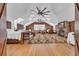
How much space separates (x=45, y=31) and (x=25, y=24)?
0.28 meters

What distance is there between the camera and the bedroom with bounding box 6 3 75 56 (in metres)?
2.01

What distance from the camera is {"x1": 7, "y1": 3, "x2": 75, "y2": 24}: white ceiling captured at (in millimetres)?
2010

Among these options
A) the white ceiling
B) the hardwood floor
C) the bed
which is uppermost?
the white ceiling

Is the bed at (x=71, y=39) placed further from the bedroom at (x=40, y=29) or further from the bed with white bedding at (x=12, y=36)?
the bed with white bedding at (x=12, y=36)

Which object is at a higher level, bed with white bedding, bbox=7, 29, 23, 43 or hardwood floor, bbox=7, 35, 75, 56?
bed with white bedding, bbox=7, 29, 23, 43

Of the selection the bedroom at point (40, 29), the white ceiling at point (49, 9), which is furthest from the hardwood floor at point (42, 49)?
the white ceiling at point (49, 9)

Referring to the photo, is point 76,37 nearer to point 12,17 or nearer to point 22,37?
point 22,37

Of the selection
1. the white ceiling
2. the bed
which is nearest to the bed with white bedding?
the white ceiling

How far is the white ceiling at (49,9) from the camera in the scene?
201 centimetres

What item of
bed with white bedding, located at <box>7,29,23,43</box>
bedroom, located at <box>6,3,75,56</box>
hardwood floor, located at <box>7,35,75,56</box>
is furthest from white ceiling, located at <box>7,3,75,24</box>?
hardwood floor, located at <box>7,35,75,56</box>

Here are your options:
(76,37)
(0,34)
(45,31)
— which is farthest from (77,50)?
(0,34)

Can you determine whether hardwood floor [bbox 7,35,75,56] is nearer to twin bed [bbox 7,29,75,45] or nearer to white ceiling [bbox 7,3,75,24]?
twin bed [bbox 7,29,75,45]

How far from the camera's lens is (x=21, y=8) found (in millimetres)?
2029

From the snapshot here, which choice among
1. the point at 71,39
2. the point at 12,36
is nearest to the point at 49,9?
the point at 71,39
